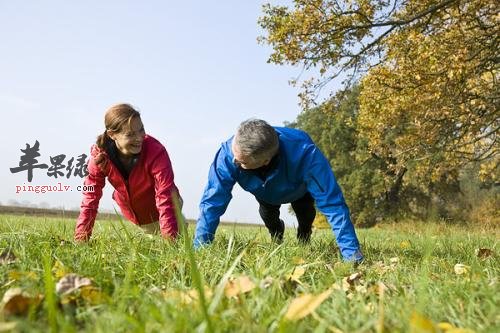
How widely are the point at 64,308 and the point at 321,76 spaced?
1078 cm

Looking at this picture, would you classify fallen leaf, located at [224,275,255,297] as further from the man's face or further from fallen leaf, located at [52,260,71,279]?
the man's face

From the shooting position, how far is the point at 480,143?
1711cm

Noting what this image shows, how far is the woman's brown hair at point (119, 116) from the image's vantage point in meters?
4.47

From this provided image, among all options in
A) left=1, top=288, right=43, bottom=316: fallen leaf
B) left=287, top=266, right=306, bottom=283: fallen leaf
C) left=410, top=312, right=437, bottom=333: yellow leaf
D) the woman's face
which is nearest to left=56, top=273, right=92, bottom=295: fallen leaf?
left=1, top=288, right=43, bottom=316: fallen leaf

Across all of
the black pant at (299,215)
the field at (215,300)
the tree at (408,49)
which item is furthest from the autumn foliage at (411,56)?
the field at (215,300)

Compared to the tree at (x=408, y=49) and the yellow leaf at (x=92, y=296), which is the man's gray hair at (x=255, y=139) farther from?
the tree at (x=408, y=49)

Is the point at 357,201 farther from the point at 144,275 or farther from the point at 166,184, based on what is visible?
the point at 144,275

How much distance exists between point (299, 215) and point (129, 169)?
198 centimetres

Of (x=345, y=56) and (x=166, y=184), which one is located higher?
(x=345, y=56)

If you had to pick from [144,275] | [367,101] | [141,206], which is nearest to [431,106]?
[367,101]

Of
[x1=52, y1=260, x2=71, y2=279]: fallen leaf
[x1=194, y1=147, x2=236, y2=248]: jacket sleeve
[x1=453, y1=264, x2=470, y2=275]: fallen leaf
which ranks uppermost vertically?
[x1=194, y1=147, x2=236, y2=248]: jacket sleeve

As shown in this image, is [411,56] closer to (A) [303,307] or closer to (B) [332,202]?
(B) [332,202]

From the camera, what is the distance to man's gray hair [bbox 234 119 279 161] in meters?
3.79

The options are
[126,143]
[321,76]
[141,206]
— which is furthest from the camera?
[321,76]
